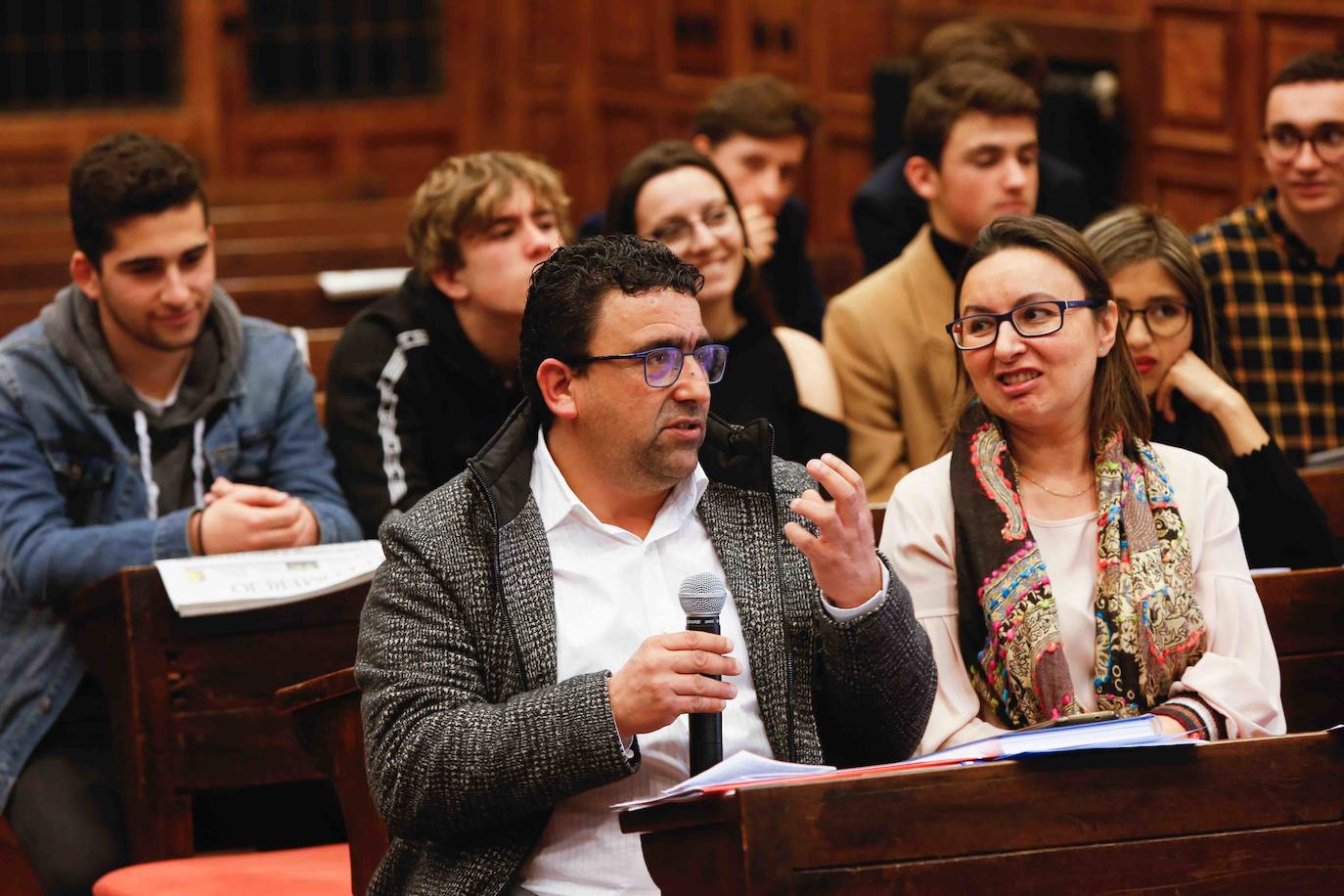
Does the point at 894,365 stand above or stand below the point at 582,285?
below

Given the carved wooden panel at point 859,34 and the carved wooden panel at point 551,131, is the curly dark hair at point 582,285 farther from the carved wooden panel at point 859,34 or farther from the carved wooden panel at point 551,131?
the carved wooden panel at point 551,131

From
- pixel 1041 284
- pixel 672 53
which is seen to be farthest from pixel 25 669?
pixel 672 53

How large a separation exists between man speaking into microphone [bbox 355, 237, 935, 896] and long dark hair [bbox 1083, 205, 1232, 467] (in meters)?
0.90

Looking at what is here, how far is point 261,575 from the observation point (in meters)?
2.82

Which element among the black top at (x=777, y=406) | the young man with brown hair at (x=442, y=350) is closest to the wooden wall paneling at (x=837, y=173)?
the black top at (x=777, y=406)

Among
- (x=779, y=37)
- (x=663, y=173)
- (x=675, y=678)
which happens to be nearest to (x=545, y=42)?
(x=779, y=37)

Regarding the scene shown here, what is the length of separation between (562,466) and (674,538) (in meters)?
0.17

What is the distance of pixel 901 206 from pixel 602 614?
→ 256cm

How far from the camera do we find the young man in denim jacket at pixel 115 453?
295 centimetres

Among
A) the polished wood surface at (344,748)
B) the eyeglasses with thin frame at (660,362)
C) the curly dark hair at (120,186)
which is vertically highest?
the curly dark hair at (120,186)

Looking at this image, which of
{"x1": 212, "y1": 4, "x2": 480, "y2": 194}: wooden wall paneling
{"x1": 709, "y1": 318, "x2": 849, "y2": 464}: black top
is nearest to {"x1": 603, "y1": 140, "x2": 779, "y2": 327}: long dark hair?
{"x1": 709, "y1": 318, "x2": 849, "y2": 464}: black top

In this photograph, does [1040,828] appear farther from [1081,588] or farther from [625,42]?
[625,42]

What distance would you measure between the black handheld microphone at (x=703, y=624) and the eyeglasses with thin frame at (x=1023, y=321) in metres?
0.58

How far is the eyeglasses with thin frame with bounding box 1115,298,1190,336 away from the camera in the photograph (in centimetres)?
290
